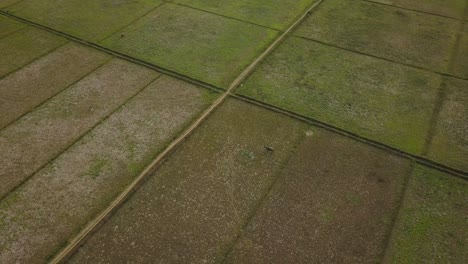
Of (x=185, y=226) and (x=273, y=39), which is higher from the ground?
(x=273, y=39)

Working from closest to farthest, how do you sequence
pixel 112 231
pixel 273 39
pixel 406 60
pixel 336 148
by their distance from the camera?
pixel 112 231
pixel 336 148
pixel 406 60
pixel 273 39

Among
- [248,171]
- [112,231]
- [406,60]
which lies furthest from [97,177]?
[406,60]

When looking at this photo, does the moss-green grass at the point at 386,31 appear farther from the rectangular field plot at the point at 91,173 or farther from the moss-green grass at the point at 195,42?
the rectangular field plot at the point at 91,173

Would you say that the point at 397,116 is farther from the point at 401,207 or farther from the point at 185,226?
the point at 185,226

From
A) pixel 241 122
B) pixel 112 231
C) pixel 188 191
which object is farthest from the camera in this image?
pixel 241 122

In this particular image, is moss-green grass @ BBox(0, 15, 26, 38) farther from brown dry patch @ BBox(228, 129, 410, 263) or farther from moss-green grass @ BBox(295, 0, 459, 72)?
brown dry patch @ BBox(228, 129, 410, 263)

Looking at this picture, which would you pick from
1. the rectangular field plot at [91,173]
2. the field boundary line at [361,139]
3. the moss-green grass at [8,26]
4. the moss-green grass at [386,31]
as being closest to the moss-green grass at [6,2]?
the moss-green grass at [8,26]
